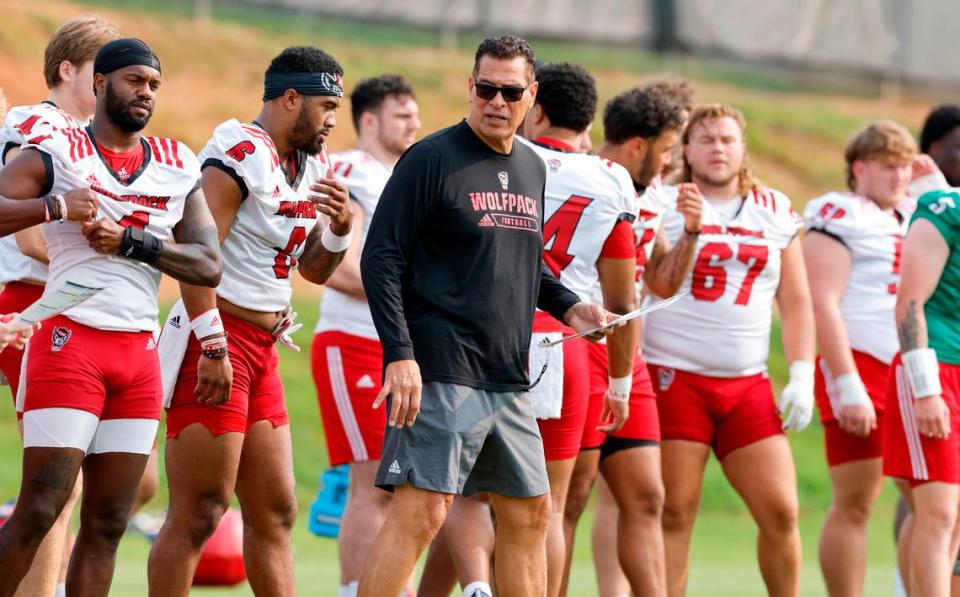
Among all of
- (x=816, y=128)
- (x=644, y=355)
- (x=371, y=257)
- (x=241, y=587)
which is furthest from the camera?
(x=816, y=128)

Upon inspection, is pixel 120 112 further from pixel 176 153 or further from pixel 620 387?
pixel 620 387

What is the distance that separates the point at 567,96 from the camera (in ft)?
22.2

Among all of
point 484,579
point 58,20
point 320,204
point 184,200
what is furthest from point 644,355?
point 58,20

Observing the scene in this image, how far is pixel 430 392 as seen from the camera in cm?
535

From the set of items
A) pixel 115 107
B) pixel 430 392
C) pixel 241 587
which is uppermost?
pixel 115 107

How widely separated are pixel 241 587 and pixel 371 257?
4.37 m

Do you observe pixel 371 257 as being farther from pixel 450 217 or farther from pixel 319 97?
pixel 319 97

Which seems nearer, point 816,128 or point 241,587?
point 241,587

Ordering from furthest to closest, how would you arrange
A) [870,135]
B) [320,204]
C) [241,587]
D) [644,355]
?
[241,587] → [870,135] → [644,355] → [320,204]

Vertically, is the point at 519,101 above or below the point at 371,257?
above

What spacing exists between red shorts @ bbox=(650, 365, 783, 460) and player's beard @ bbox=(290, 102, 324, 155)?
2.37 m

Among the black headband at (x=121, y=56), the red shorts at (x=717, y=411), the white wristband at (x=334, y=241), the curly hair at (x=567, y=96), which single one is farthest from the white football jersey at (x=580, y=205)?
the black headband at (x=121, y=56)

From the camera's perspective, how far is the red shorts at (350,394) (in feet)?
23.8

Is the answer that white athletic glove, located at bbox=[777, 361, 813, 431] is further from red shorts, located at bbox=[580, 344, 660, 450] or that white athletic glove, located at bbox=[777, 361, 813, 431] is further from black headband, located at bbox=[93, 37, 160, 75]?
black headband, located at bbox=[93, 37, 160, 75]
